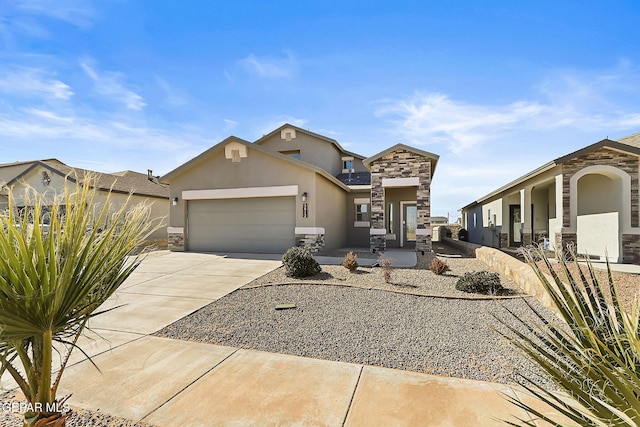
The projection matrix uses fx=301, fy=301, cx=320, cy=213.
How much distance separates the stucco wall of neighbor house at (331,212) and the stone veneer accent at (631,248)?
10.9 m

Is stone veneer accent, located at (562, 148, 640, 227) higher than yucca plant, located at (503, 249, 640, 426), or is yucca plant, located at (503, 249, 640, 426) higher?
stone veneer accent, located at (562, 148, 640, 227)

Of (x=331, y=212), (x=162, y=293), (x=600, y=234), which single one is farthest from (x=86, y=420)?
(x=600, y=234)

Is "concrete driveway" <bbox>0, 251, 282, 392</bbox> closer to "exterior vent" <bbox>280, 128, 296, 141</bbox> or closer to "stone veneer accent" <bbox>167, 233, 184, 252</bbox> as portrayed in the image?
"stone veneer accent" <bbox>167, 233, 184, 252</bbox>

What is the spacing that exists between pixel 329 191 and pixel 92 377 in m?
11.9

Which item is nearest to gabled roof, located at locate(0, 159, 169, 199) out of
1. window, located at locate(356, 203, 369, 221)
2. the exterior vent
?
the exterior vent

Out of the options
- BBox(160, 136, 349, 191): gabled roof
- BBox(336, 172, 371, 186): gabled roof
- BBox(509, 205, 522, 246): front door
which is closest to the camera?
BBox(160, 136, 349, 191): gabled roof

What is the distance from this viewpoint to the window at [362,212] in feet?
56.2

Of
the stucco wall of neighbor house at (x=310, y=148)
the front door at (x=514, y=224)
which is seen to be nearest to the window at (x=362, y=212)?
the stucco wall of neighbor house at (x=310, y=148)

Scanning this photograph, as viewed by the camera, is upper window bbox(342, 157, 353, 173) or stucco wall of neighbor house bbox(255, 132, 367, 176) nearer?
stucco wall of neighbor house bbox(255, 132, 367, 176)

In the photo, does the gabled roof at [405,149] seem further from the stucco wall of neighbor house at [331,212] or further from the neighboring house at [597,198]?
the neighboring house at [597,198]

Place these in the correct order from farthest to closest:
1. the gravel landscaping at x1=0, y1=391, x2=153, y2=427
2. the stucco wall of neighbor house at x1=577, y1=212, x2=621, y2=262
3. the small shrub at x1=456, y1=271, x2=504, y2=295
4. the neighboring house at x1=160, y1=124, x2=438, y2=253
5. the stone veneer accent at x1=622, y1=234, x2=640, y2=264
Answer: the neighboring house at x1=160, y1=124, x2=438, y2=253 → the stucco wall of neighbor house at x1=577, y1=212, x2=621, y2=262 → the stone veneer accent at x1=622, y1=234, x2=640, y2=264 → the small shrub at x1=456, y1=271, x2=504, y2=295 → the gravel landscaping at x1=0, y1=391, x2=153, y2=427

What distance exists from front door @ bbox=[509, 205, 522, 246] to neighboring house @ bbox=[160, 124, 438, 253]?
23.8 feet

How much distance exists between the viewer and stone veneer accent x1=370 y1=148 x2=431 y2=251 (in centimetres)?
1291

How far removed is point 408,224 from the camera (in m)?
16.2
